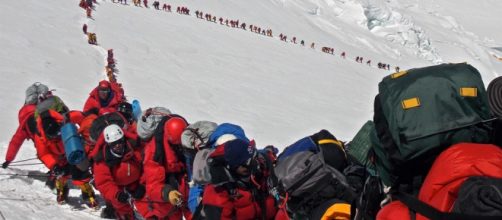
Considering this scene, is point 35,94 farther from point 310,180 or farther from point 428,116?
point 428,116

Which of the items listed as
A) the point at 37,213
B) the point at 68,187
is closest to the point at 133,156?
the point at 37,213

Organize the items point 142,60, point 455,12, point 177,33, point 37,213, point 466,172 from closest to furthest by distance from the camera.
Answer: point 466,172 < point 37,213 < point 142,60 < point 177,33 < point 455,12

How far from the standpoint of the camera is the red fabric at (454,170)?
1.38 metres

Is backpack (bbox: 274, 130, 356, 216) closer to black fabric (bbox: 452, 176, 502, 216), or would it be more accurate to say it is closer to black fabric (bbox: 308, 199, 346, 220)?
black fabric (bbox: 308, 199, 346, 220)

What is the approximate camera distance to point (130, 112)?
631 centimetres

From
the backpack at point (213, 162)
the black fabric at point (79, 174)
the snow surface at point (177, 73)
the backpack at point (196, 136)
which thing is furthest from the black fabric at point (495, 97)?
the black fabric at point (79, 174)

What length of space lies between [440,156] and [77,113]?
4.99 m

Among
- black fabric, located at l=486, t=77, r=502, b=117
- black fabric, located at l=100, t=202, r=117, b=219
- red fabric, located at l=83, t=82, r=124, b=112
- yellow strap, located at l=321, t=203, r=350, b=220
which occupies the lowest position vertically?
black fabric, located at l=100, t=202, r=117, b=219

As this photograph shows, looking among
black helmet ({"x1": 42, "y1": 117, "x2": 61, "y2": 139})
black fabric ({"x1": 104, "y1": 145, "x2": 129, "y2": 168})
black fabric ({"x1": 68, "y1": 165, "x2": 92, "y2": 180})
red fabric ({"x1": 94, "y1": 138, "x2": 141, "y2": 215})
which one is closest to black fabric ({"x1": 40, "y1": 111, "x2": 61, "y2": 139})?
black helmet ({"x1": 42, "y1": 117, "x2": 61, "y2": 139})

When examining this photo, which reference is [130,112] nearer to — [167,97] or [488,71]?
[167,97]

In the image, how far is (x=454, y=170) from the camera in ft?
4.60

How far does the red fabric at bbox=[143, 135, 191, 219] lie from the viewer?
13.8 feet

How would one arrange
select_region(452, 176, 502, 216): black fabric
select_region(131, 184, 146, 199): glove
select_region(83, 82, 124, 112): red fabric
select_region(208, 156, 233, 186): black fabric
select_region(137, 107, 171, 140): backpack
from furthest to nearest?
1. select_region(83, 82, 124, 112): red fabric
2. select_region(131, 184, 146, 199): glove
3. select_region(137, 107, 171, 140): backpack
4. select_region(208, 156, 233, 186): black fabric
5. select_region(452, 176, 502, 216): black fabric

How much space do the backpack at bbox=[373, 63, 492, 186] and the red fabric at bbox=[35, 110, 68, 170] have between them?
4687 millimetres
